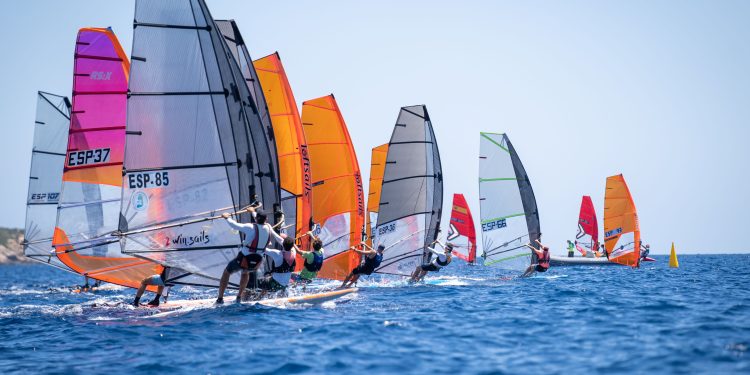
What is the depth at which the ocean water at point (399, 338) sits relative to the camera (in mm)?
9312

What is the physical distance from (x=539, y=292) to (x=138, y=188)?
36.6 feet

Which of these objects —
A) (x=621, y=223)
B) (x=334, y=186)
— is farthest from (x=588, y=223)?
(x=334, y=186)

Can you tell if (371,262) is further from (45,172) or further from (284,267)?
(45,172)

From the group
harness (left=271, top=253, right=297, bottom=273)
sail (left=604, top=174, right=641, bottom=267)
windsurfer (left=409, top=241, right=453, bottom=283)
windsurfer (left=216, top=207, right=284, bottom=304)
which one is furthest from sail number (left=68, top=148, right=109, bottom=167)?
sail (left=604, top=174, right=641, bottom=267)

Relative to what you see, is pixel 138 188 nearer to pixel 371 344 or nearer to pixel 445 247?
pixel 371 344

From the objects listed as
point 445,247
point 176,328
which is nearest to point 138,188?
point 176,328

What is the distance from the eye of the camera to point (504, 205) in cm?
2930

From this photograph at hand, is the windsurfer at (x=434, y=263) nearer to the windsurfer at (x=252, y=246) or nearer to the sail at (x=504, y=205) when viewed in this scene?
the sail at (x=504, y=205)

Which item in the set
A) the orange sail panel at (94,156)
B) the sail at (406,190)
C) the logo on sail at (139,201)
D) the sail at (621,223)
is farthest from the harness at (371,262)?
the sail at (621,223)

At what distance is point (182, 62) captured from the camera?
1523cm

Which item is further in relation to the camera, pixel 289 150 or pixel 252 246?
pixel 289 150

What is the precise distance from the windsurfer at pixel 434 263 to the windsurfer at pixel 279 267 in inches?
351

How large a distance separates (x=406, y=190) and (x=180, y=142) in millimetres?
11580

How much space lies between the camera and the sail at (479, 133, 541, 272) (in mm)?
29281
